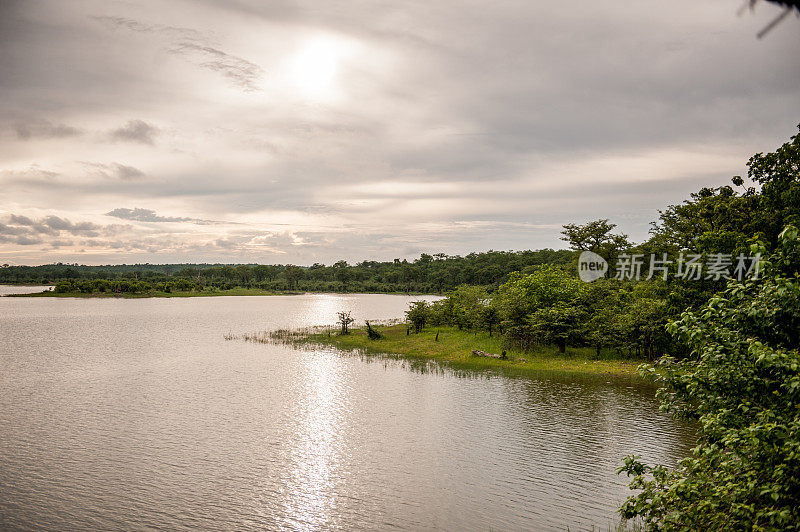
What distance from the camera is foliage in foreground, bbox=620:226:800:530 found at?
8.52 meters

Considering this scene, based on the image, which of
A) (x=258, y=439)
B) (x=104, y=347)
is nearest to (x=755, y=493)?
(x=258, y=439)

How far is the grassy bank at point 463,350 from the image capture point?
134ft

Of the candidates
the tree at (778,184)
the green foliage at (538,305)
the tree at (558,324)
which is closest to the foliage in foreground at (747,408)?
the tree at (778,184)

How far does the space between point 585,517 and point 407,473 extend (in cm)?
681

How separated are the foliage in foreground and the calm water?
631 cm

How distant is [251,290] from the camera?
194750 mm

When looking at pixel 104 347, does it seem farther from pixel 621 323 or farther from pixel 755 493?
pixel 755 493

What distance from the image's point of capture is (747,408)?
29.8 ft

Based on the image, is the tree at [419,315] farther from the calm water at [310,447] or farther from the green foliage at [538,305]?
the calm water at [310,447]

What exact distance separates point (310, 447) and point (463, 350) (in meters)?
28.4

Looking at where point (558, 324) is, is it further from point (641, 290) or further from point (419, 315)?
point (419, 315)

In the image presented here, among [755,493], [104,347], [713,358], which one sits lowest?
[104,347]

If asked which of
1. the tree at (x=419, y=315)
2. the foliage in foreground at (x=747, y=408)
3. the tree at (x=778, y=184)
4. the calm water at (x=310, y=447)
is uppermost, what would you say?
the tree at (x=778, y=184)

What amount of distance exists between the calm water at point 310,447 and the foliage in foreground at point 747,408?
631 centimetres
